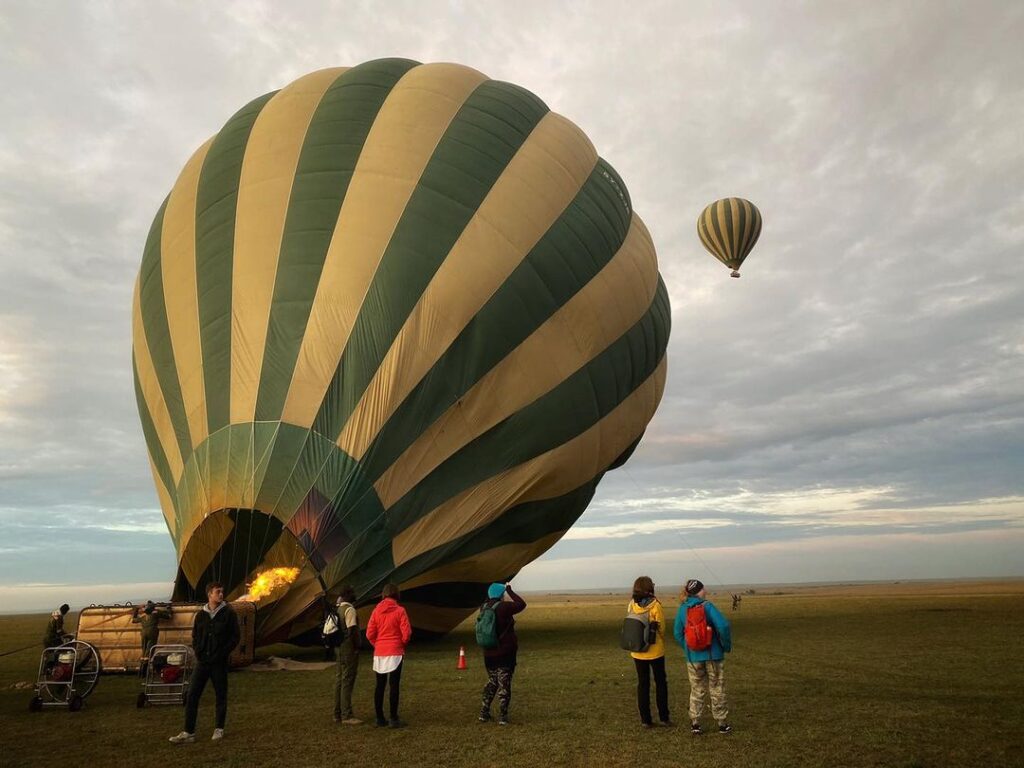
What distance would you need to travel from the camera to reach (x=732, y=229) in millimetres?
24375

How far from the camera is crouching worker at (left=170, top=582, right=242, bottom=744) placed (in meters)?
6.25

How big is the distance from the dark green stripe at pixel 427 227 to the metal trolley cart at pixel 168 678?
9.80 feet

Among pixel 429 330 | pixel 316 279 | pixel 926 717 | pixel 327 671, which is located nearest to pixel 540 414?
pixel 429 330

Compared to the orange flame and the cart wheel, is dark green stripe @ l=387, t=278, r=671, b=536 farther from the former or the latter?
the cart wheel

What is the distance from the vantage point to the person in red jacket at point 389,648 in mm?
6805

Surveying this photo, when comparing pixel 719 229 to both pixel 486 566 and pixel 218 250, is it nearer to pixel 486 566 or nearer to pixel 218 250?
pixel 486 566

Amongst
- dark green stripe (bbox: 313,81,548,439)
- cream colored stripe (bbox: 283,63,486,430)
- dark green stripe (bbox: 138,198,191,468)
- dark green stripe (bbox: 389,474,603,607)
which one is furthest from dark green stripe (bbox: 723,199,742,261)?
dark green stripe (bbox: 138,198,191,468)

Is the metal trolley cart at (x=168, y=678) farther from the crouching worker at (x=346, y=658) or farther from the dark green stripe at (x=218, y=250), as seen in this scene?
the dark green stripe at (x=218, y=250)

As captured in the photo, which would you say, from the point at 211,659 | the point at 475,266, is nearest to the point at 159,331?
the point at 475,266

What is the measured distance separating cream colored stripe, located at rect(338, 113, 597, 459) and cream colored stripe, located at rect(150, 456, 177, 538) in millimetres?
3531

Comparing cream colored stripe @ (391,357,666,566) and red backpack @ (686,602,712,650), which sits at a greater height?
cream colored stripe @ (391,357,666,566)

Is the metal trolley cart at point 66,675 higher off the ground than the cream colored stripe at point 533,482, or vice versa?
the cream colored stripe at point 533,482

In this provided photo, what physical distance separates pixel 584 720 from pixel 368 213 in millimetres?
7222

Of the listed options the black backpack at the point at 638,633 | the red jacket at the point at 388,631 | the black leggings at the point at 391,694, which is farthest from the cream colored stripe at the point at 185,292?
the black backpack at the point at 638,633
